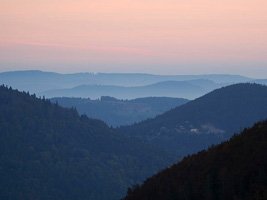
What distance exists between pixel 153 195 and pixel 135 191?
174 inches

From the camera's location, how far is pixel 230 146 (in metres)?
56.3

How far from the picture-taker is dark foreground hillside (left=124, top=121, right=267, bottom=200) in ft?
147

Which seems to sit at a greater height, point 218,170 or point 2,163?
point 218,170

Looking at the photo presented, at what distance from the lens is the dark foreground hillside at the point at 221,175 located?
4469 cm

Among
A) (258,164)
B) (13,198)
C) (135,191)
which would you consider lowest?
(13,198)

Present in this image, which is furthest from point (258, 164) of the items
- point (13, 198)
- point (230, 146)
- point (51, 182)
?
point (51, 182)

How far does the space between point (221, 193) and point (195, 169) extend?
34.1 feet

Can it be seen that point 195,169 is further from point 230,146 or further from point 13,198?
point 13,198

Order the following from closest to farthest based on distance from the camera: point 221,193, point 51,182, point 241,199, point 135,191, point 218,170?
point 241,199 → point 221,193 → point 218,170 → point 135,191 → point 51,182

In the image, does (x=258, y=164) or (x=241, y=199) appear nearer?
(x=241, y=199)

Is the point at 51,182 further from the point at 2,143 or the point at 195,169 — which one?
the point at 195,169

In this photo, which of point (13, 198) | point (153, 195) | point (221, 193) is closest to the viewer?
point (221, 193)

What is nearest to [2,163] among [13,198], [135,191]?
[13,198]

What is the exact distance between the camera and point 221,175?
48.5 metres
